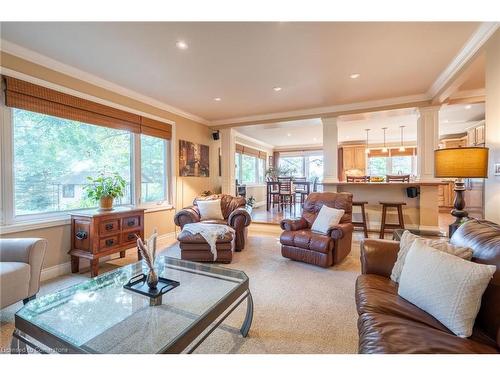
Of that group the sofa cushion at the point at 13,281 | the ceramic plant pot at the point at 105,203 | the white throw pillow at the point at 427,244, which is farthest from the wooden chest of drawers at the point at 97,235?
the white throw pillow at the point at 427,244

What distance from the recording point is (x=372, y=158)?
8.46 meters

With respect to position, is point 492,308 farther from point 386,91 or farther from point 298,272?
point 386,91

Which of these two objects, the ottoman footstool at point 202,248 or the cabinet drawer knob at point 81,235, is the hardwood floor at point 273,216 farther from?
the cabinet drawer knob at point 81,235

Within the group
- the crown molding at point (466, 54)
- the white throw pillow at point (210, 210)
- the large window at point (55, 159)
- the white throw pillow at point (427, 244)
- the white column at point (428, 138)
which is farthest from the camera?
the white column at point (428, 138)

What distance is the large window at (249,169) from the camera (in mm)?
7547

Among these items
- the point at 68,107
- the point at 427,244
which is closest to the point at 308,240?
the point at 427,244

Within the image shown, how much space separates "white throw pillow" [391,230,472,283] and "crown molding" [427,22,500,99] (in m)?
2.06

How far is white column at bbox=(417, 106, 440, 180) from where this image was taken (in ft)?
13.2

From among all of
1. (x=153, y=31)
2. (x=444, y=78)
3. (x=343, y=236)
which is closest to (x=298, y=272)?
(x=343, y=236)

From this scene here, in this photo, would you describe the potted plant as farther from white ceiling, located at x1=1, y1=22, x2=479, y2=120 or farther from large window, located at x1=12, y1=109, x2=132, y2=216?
white ceiling, located at x1=1, y1=22, x2=479, y2=120

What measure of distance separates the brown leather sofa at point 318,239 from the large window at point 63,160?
2595mm

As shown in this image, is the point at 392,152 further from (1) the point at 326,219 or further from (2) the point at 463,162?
(2) the point at 463,162

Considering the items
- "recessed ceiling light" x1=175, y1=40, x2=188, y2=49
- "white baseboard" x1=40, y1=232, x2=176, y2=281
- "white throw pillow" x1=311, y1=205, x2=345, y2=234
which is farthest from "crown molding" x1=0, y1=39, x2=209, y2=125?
"white throw pillow" x1=311, y1=205, x2=345, y2=234

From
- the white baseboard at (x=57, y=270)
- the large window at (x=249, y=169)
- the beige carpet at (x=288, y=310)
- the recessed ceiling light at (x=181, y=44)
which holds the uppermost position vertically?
the recessed ceiling light at (x=181, y=44)
